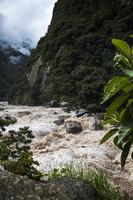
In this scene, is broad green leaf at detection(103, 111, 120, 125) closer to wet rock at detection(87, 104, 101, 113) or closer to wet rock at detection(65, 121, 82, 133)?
wet rock at detection(65, 121, 82, 133)

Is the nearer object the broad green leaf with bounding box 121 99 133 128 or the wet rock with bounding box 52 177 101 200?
the broad green leaf with bounding box 121 99 133 128

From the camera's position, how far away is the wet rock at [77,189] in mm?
7195

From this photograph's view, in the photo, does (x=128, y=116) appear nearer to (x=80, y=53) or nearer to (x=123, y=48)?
(x=123, y=48)

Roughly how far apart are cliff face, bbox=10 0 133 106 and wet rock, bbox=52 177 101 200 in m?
36.6

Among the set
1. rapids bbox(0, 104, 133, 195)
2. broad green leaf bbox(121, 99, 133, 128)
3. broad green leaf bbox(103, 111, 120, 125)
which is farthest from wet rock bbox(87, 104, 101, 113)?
broad green leaf bbox(121, 99, 133, 128)

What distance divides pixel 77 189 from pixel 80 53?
54219mm

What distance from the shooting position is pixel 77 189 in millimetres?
7383

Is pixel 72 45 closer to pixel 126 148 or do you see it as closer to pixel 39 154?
pixel 39 154

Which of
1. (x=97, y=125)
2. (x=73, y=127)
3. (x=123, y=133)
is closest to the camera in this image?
(x=123, y=133)

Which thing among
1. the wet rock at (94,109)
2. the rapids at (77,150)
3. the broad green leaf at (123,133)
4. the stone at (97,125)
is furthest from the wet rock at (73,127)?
the broad green leaf at (123,133)

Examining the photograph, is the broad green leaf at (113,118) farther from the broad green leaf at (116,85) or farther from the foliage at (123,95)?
the broad green leaf at (116,85)

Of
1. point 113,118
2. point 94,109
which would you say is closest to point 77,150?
point 94,109

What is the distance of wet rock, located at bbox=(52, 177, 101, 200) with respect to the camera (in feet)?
23.6

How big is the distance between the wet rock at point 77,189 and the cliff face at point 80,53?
36638 mm
